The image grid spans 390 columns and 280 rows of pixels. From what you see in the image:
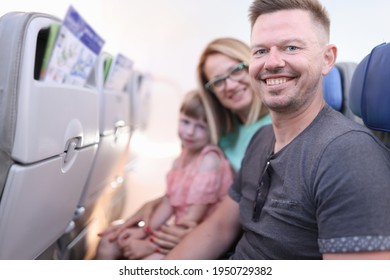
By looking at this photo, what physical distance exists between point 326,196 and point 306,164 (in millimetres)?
92

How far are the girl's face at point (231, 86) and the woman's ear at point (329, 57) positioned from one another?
2.00 ft

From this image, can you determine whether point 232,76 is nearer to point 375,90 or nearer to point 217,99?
point 217,99

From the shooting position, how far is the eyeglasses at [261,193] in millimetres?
854

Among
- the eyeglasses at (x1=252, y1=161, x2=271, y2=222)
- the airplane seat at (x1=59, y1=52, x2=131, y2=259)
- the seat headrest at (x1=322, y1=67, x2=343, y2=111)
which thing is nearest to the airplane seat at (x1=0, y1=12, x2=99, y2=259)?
the airplane seat at (x1=59, y1=52, x2=131, y2=259)

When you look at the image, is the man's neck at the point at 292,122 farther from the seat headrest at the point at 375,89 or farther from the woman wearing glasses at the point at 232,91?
the woman wearing glasses at the point at 232,91

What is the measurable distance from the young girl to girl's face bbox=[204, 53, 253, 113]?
0.16 metres

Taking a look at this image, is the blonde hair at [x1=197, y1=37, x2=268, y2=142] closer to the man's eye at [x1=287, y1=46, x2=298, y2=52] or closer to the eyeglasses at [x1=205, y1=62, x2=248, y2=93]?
the eyeglasses at [x1=205, y1=62, x2=248, y2=93]

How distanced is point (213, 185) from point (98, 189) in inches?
20.2

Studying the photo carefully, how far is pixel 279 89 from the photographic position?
79 centimetres

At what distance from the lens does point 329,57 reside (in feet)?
2.71

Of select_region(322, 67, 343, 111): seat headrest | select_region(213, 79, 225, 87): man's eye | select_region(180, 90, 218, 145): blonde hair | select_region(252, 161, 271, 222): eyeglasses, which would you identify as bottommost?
select_region(252, 161, 271, 222): eyeglasses

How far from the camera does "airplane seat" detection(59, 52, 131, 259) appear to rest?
50.0 inches

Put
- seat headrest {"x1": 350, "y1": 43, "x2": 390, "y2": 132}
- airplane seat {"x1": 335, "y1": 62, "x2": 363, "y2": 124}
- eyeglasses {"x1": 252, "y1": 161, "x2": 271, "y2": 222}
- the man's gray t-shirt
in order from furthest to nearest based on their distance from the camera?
airplane seat {"x1": 335, "y1": 62, "x2": 363, "y2": 124} → eyeglasses {"x1": 252, "y1": 161, "x2": 271, "y2": 222} → seat headrest {"x1": 350, "y1": 43, "x2": 390, "y2": 132} → the man's gray t-shirt

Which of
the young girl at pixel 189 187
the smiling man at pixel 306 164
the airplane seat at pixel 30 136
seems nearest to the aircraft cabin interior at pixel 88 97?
the airplane seat at pixel 30 136
